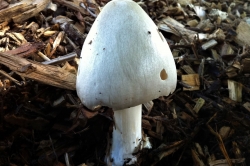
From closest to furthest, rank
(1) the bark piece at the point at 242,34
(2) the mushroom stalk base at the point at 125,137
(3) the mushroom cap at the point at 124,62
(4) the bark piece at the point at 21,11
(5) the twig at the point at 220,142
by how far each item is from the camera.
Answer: (3) the mushroom cap at the point at 124,62 < (2) the mushroom stalk base at the point at 125,137 < (5) the twig at the point at 220,142 < (4) the bark piece at the point at 21,11 < (1) the bark piece at the point at 242,34

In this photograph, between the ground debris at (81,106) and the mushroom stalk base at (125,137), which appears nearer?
the mushroom stalk base at (125,137)

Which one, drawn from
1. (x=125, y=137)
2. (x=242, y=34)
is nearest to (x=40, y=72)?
(x=125, y=137)

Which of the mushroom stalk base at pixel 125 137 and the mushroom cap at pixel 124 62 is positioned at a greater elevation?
the mushroom cap at pixel 124 62

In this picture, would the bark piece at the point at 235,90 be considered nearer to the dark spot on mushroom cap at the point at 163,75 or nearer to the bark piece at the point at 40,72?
the dark spot on mushroom cap at the point at 163,75

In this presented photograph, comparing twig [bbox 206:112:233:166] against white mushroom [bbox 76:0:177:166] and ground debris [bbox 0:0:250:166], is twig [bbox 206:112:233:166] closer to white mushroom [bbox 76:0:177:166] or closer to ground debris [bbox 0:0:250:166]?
ground debris [bbox 0:0:250:166]

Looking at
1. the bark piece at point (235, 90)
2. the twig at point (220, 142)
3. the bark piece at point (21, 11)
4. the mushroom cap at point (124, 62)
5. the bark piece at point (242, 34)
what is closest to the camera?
the mushroom cap at point (124, 62)

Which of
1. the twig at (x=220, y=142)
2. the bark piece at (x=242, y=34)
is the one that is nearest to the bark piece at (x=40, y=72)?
the twig at (x=220, y=142)

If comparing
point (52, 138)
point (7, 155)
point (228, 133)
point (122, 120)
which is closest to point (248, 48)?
point (228, 133)

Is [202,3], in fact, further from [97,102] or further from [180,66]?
[97,102]

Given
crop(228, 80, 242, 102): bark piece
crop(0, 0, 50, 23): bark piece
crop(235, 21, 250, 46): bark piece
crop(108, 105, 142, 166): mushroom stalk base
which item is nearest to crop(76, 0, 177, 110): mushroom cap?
crop(108, 105, 142, 166): mushroom stalk base
